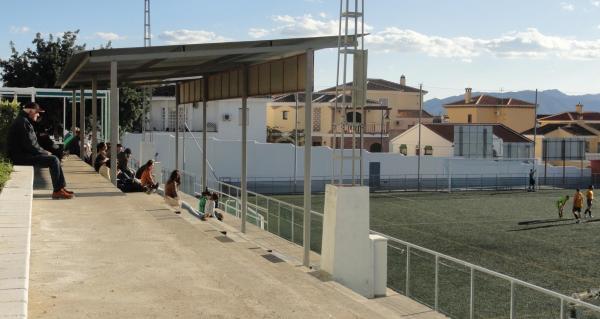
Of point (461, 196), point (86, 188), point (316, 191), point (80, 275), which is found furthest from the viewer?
point (316, 191)

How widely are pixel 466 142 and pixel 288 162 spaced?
658 inches

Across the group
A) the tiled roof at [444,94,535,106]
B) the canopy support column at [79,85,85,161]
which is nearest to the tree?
the canopy support column at [79,85,85,161]

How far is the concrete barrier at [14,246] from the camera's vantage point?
4.78 metres

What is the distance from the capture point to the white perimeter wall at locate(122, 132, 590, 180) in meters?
45.9

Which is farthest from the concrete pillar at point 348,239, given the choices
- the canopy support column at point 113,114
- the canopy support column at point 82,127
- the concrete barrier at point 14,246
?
the canopy support column at point 82,127

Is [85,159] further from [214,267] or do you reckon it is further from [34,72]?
[34,72]

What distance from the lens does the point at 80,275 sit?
6984mm

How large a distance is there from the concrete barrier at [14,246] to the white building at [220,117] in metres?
42.7

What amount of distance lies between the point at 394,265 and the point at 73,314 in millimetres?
12808

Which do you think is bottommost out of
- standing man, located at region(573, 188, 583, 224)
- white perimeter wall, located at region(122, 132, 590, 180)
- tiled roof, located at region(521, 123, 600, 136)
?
standing man, located at region(573, 188, 583, 224)

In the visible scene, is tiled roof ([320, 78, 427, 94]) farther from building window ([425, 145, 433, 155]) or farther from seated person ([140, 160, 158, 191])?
seated person ([140, 160, 158, 191])

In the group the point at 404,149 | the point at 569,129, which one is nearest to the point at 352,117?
the point at 404,149

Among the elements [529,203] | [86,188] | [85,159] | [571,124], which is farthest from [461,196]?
[571,124]

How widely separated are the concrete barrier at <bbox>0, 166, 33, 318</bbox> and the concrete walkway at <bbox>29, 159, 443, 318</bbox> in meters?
0.39
